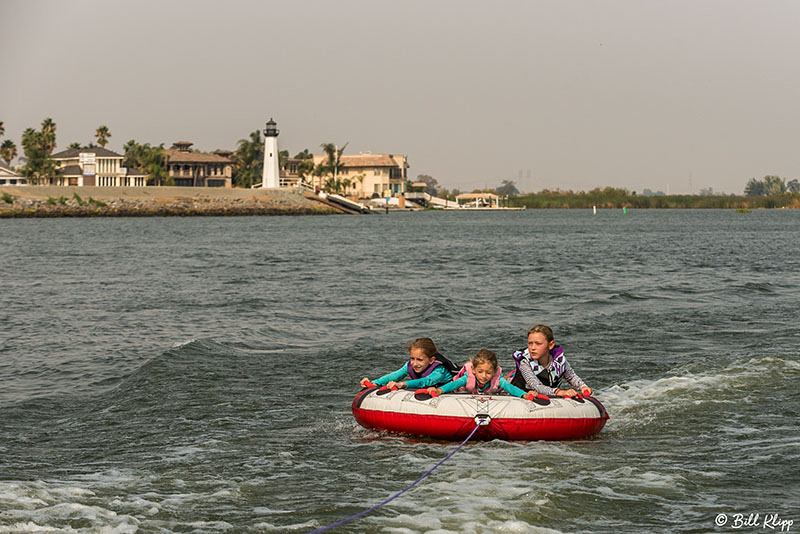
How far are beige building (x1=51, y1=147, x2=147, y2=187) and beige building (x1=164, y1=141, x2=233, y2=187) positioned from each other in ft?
25.6

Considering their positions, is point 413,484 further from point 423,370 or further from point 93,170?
point 93,170

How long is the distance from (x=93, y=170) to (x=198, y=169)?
21101mm

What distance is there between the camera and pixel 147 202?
405ft

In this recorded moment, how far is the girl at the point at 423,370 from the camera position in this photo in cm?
1127

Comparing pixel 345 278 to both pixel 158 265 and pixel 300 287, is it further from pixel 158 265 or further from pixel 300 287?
pixel 158 265

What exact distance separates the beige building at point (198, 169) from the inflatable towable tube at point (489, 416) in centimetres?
14806

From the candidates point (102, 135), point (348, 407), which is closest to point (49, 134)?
point (102, 135)

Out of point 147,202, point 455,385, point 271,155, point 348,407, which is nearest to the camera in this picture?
point 455,385

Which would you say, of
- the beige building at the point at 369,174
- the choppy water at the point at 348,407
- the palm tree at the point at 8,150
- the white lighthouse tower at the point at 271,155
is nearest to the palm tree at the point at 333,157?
the beige building at the point at 369,174

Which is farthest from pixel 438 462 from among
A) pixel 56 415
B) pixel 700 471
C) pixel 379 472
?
pixel 56 415

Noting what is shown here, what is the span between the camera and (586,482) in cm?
932

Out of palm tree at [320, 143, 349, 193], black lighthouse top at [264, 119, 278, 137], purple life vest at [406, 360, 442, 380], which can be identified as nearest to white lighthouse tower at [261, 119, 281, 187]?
black lighthouse top at [264, 119, 278, 137]

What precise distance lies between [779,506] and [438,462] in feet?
12.0

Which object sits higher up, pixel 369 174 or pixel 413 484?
pixel 369 174
